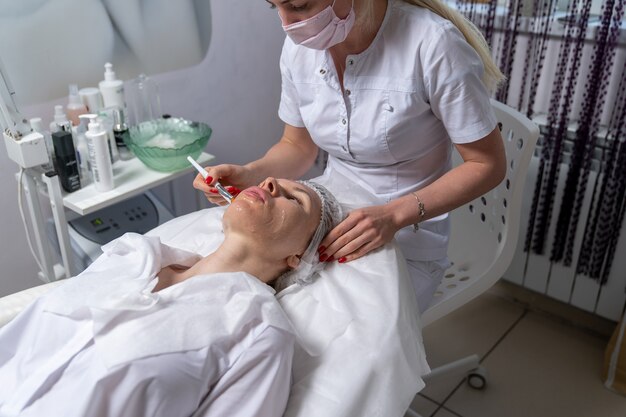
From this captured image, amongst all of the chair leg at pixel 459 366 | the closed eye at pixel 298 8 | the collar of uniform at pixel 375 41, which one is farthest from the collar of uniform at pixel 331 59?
the chair leg at pixel 459 366

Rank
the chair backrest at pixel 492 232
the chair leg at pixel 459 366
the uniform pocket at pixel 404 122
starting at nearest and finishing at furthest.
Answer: the uniform pocket at pixel 404 122 → the chair backrest at pixel 492 232 → the chair leg at pixel 459 366

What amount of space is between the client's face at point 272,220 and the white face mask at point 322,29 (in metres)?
0.30

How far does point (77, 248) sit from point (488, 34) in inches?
54.5

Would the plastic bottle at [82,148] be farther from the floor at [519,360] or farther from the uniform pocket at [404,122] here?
the floor at [519,360]

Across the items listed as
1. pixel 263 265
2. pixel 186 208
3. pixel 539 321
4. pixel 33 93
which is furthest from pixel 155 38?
pixel 539 321

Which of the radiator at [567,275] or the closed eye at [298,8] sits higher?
the closed eye at [298,8]

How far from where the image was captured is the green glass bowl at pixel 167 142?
62.9 inches

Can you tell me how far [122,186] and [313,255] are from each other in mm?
687

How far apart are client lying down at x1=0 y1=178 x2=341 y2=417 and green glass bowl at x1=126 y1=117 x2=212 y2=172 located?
512 mm

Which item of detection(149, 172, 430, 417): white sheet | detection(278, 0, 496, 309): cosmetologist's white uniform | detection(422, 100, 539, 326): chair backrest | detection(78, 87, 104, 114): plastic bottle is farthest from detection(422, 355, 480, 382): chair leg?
detection(78, 87, 104, 114): plastic bottle

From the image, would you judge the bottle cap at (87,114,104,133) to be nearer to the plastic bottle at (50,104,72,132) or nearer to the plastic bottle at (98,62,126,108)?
the plastic bottle at (50,104,72,132)

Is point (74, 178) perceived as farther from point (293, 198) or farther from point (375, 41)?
point (375, 41)

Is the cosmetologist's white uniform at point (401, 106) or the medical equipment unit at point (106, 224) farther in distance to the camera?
the medical equipment unit at point (106, 224)

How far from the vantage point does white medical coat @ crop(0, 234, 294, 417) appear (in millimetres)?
847
